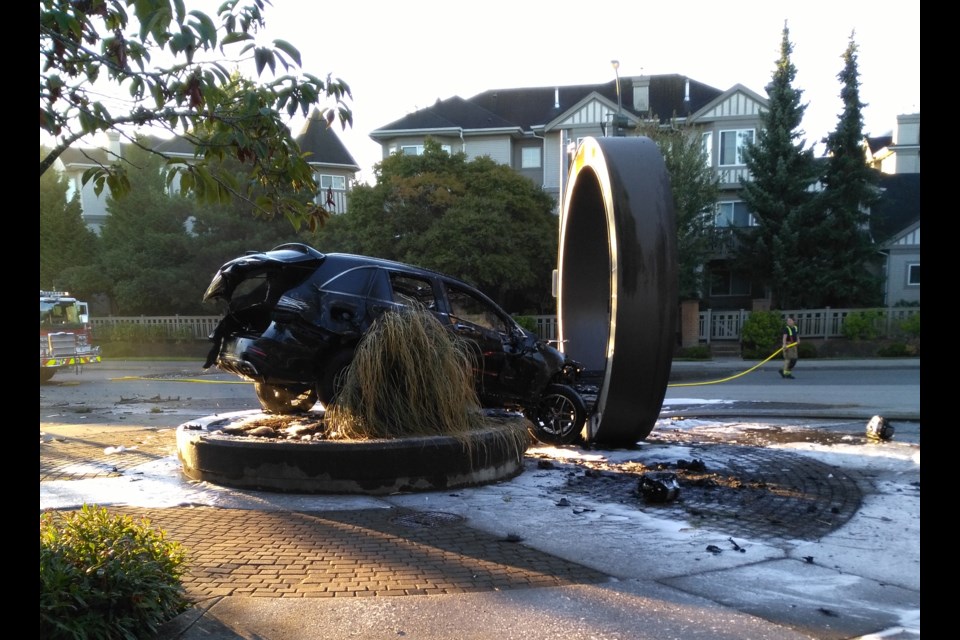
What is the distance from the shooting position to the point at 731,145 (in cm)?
3450

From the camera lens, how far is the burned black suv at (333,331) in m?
7.53

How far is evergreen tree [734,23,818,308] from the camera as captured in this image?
29047mm

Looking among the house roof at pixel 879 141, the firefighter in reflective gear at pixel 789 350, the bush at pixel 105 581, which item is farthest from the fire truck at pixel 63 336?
the house roof at pixel 879 141

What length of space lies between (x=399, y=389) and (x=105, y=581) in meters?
3.74

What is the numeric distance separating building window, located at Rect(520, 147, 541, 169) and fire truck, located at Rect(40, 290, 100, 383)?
22.3m

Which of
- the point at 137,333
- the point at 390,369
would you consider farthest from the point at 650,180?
the point at 137,333

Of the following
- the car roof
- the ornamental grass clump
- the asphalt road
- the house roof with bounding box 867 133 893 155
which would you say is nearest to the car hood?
the car roof

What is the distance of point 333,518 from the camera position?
5758 mm

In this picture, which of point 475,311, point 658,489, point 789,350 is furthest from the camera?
point 789,350

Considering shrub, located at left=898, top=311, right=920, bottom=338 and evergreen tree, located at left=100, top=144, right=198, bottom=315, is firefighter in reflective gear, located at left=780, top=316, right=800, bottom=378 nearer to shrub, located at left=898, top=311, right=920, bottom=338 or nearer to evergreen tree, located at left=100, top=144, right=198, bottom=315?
shrub, located at left=898, top=311, right=920, bottom=338

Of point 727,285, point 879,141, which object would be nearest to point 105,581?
point 727,285

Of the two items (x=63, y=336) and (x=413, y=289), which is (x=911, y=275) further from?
(x=63, y=336)

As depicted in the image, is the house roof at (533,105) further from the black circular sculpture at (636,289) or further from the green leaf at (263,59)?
the green leaf at (263,59)

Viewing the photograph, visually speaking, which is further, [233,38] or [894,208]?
[894,208]
